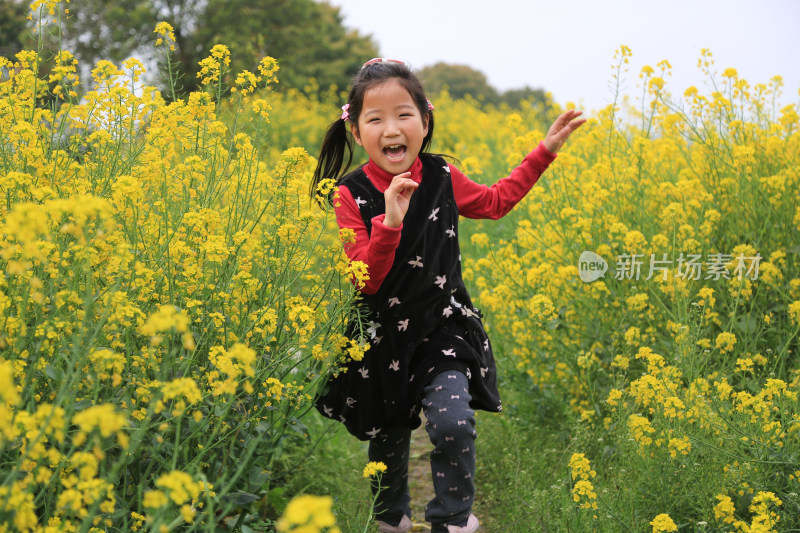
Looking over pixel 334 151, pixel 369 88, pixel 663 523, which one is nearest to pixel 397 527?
pixel 663 523

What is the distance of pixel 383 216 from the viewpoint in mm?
2439

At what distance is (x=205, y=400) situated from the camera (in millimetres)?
2039

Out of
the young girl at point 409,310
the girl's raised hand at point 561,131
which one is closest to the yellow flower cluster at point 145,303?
the young girl at point 409,310

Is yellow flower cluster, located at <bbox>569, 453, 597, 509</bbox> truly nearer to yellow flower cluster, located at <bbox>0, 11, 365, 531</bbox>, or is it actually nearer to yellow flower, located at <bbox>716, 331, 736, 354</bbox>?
yellow flower cluster, located at <bbox>0, 11, 365, 531</bbox>

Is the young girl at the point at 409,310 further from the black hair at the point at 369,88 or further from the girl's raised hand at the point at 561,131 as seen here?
the girl's raised hand at the point at 561,131

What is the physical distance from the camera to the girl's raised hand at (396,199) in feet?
7.36

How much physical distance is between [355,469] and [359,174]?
1.34 m

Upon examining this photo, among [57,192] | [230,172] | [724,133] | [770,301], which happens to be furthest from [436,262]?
[724,133]

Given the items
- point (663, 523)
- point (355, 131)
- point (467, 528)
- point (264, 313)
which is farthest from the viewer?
point (355, 131)

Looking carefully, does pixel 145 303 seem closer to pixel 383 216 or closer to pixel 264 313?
pixel 264 313

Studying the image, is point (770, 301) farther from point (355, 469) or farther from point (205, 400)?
point (205, 400)

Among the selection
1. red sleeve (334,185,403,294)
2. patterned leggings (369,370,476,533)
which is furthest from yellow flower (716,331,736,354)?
red sleeve (334,185,403,294)

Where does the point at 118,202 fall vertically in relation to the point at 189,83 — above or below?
below

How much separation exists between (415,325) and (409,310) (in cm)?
5
